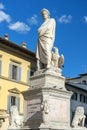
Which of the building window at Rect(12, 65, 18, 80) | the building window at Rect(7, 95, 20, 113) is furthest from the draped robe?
the building window at Rect(12, 65, 18, 80)

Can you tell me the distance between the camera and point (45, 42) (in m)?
15.4

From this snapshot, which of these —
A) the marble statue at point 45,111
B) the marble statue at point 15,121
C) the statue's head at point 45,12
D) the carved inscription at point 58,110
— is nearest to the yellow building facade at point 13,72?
the marble statue at point 15,121

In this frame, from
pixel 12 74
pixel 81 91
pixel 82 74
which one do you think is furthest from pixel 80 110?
pixel 82 74

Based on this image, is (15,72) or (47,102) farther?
(15,72)

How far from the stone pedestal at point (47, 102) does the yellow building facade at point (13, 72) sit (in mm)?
20435

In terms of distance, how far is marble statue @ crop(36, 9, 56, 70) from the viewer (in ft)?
49.6

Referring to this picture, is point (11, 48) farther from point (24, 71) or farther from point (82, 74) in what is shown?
point (82, 74)

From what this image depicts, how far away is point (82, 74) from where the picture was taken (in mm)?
62656

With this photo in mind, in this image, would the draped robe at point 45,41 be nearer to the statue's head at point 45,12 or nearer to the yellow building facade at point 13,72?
the statue's head at point 45,12

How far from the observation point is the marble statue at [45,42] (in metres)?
15.1

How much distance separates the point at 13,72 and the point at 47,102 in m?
24.5

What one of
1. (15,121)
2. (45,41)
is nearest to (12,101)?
(15,121)

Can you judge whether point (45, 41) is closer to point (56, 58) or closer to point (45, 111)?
point (56, 58)

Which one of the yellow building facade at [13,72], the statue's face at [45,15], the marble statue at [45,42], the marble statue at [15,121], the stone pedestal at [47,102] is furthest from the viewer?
the yellow building facade at [13,72]
